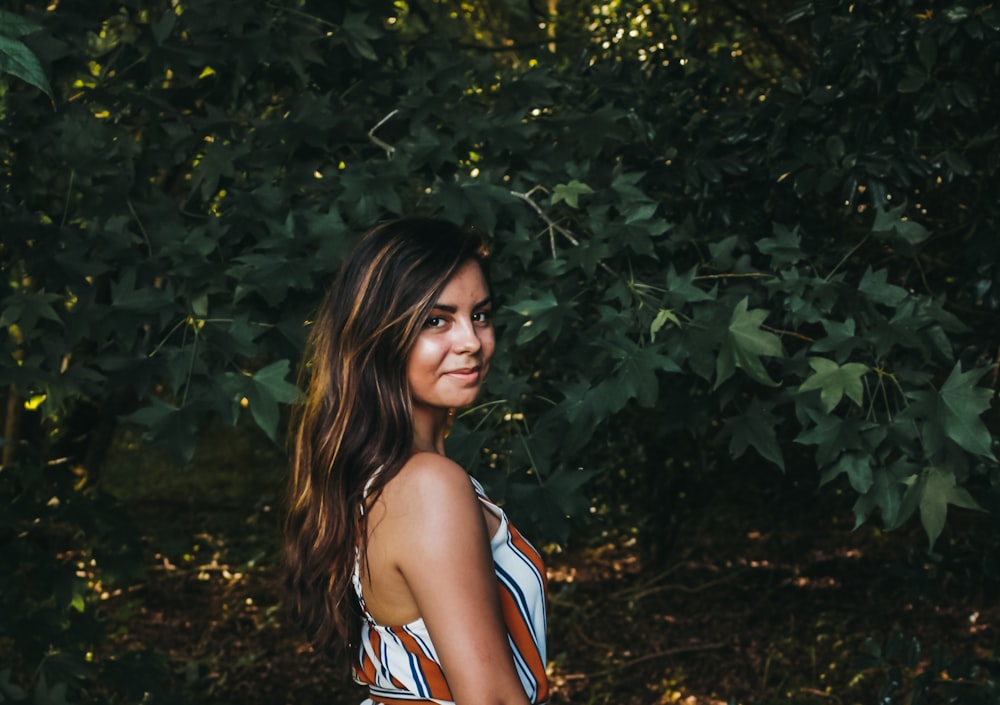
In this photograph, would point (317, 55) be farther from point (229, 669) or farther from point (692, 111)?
point (229, 669)

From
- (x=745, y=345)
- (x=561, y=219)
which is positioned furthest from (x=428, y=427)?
(x=561, y=219)

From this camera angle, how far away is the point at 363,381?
5.62 feet

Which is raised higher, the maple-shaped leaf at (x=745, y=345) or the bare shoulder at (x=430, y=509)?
the maple-shaped leaf at (x=745, y=345)

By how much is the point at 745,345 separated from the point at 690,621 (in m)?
4.09

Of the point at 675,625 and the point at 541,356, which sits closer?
the point at 541,356

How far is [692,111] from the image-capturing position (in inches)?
149

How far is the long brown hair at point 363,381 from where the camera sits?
1.66 metres

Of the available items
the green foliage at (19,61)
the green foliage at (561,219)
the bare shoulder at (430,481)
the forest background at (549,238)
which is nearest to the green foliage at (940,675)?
the forest background at (549,238)

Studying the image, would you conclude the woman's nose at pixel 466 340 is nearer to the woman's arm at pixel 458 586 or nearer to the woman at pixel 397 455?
the woman at pixel 397 455

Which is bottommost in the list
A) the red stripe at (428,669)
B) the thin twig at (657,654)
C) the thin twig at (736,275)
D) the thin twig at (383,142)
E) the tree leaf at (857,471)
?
the thin twig at (657,654)

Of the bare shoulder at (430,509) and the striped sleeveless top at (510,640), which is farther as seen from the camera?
the striped sleeveless top at (510,640)

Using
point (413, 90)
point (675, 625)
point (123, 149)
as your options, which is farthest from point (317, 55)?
point (675, 625)

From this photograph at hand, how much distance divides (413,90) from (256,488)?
705cm

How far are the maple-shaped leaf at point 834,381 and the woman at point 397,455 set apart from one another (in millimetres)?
895
